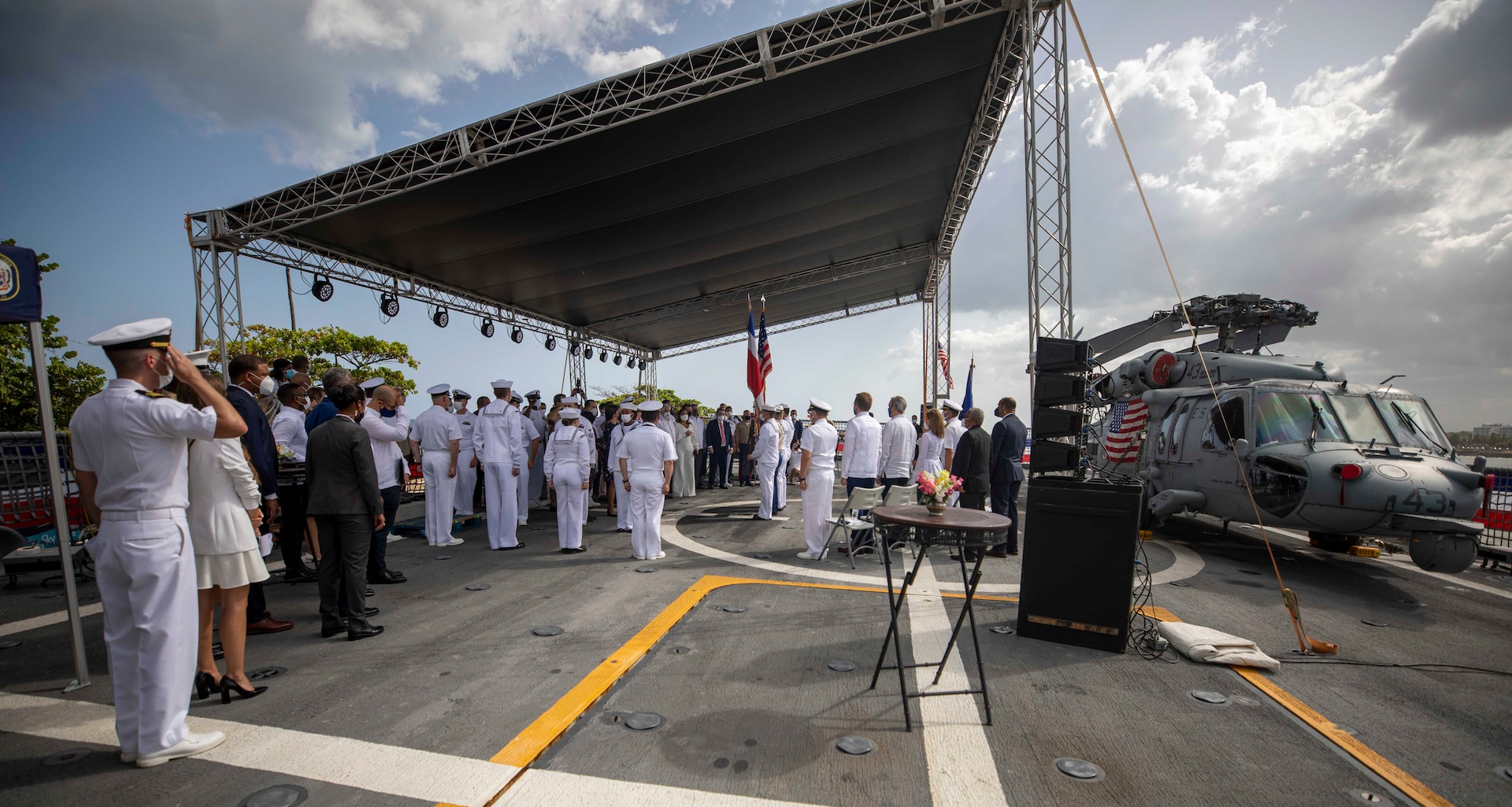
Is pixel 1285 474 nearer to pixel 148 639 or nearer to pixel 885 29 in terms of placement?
pixel 885 29

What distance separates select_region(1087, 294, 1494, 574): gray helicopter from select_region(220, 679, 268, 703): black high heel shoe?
5.95 meters

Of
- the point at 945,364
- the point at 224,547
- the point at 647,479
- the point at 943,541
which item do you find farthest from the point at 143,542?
the point at 945,364

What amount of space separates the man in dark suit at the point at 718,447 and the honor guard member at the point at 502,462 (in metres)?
7.93

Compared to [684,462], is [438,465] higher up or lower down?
higher up

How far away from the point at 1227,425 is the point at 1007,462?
9.41 feet

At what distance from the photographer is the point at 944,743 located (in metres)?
2.99

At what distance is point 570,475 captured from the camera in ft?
24.8

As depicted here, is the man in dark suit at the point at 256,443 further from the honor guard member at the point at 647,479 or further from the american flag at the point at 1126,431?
the american flag at the point at 1126,431

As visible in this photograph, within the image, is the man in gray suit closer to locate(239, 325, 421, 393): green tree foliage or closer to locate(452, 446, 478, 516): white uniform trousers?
locate(452, 446, 478, 516): white uniform trousers

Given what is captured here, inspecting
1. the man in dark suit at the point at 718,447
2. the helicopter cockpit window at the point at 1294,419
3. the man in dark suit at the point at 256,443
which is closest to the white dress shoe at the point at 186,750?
the man in dark suit at the point at 256,443

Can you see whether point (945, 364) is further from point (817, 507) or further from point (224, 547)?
point (224, 547)

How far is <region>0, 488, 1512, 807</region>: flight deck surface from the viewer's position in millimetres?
2637

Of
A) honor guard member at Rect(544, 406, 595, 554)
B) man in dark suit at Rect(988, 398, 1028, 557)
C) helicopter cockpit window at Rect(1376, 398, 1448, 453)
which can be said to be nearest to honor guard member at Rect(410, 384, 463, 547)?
honor guard member at Rect(544, 406, 595, 554)

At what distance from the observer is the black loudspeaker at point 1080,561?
4211mm
